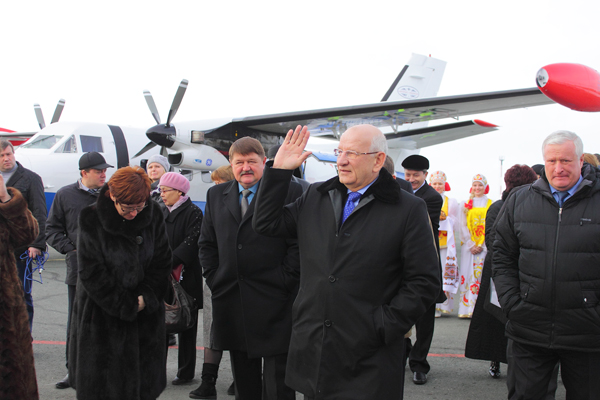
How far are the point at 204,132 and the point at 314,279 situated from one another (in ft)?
36.9

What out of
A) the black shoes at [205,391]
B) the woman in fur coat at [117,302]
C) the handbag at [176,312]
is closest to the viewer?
the woman in fur coat at [117,302]

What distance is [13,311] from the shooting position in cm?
297

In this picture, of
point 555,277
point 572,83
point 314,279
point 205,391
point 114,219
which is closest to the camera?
point 314,279

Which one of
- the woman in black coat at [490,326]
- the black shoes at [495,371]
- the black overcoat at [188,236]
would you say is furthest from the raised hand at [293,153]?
the black shoes at [495,371]

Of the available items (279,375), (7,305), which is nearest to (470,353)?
(279,375)

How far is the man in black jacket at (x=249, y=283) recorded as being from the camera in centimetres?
306

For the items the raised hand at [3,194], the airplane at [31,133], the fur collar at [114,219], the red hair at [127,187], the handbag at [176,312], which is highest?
the airplane at [31,133]

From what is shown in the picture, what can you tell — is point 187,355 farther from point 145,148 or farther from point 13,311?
point 145,148

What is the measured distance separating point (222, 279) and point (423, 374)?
229 cm

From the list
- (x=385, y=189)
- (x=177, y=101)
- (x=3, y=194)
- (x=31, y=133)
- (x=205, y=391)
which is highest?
(x=177, y=101)

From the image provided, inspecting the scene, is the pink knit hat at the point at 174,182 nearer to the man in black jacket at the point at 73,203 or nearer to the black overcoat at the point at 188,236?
the black overcoat at the point at 188,236

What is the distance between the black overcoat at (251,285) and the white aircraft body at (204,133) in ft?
29.0

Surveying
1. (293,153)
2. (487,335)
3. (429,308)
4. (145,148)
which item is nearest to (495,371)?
(487,335)

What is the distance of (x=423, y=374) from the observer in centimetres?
441
